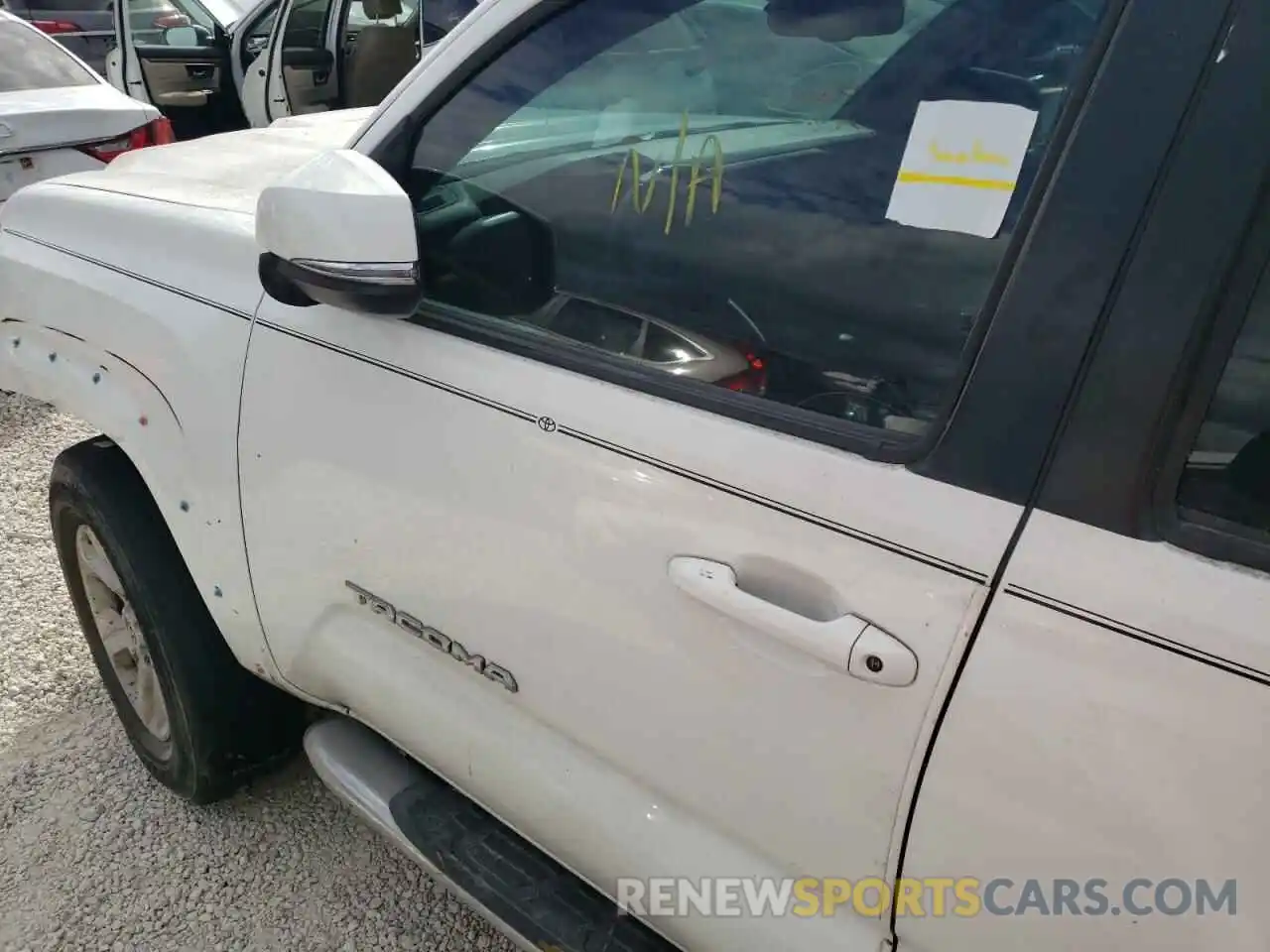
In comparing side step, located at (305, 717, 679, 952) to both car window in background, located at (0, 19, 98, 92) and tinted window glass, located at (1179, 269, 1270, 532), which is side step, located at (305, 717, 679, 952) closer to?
tinted window glass, located at (1179, 269, 1270, 532)

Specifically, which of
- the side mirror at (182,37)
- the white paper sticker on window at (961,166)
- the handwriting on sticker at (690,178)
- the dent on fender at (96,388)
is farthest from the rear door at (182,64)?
the white paper sticker on window at (961,166)

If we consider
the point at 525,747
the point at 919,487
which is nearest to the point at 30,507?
the point at 525,747

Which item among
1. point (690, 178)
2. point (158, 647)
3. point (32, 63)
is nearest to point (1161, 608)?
point (690, 178)

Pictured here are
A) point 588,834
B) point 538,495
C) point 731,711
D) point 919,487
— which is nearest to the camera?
point 919,487

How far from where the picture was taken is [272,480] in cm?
181

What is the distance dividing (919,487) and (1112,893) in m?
0.44

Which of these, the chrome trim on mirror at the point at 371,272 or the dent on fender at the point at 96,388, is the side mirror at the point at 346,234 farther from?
the dent on fender at the point at 96,388

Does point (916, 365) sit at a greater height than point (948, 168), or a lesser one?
lesser

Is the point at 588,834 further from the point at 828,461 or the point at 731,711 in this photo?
the point at 828,461

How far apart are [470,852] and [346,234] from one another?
3.47ft

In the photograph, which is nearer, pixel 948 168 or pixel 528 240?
pixel 948 168

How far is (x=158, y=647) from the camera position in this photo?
2215mm

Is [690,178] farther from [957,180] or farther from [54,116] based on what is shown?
[54,116]

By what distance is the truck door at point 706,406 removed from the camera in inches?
41.8
